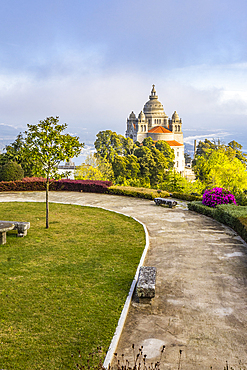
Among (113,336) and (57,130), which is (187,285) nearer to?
(113,336)

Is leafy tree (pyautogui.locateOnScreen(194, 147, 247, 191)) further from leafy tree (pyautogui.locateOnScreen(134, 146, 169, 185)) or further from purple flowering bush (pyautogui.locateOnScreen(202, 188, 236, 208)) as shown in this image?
leafy tree (pyautogui.locateOnScreen(134, 146, 169, 185))

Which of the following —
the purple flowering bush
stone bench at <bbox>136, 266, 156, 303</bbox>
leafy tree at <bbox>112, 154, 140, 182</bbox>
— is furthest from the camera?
leafy tree at <bbox>112, 154, 140, 182</bbox>

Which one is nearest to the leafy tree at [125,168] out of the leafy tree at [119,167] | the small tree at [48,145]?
the leafy tree at [119,167]

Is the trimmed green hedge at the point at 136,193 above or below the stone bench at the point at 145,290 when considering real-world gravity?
above

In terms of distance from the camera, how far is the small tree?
489 inches

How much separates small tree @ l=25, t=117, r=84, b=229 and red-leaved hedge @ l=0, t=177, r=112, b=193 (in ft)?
36.7

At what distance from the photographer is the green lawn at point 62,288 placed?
5.33m

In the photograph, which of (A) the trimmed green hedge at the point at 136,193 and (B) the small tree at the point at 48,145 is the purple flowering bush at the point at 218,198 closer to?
(A) the trimmed green hedge at the point at 136,193

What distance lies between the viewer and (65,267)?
351 inches

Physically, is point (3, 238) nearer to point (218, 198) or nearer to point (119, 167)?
point (218, 198)

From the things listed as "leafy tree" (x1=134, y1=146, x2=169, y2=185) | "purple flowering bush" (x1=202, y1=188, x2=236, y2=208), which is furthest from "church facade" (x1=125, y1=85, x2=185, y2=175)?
"purple flowering bush" (x1=202, y1=188, x2=236, y2=208)

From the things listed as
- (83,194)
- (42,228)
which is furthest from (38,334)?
(83,194)

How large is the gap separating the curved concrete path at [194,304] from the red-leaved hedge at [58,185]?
11.0 metres

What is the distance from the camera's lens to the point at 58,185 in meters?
25.0
